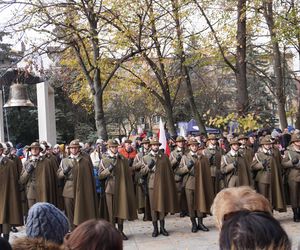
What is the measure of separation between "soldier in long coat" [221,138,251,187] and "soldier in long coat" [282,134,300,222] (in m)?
0.91

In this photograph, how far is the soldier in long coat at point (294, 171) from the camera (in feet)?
35.6

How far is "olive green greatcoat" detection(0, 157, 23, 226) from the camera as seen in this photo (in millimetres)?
9812

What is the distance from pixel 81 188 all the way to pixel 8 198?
1.51 m

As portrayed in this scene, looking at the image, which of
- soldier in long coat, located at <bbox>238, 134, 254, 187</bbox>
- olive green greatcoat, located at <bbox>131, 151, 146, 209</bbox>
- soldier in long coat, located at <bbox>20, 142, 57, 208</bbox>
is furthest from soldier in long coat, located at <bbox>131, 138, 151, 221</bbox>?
soldier in long coat, located at <bbox>238, 134, 254, 187</bbox>

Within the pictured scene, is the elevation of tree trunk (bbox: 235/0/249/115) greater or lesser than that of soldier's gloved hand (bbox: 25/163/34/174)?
greater

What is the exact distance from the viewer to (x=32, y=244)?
9.45ft

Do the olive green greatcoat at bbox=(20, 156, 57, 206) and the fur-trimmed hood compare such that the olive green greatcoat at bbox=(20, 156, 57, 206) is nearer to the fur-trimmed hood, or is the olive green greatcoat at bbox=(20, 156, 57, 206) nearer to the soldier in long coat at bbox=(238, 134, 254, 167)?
the soldier in long coat at bbox=(238, 134, 254, 167)

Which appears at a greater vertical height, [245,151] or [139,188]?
[245,151]

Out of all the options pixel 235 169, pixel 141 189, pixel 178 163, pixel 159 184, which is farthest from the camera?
pixel 141 189

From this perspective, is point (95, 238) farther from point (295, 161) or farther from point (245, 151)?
point (245, 151)

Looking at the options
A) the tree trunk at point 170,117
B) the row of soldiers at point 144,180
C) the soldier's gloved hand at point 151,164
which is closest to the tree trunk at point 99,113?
the tree trunk at point 170,117

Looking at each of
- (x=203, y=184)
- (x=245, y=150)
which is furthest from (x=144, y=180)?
(x=245, y=150)

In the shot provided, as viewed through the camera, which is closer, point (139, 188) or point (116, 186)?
point (116, 186)

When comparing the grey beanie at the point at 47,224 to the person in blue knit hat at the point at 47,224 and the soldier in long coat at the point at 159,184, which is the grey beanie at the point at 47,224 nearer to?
the person in blue knit hat at the point at 47,224
